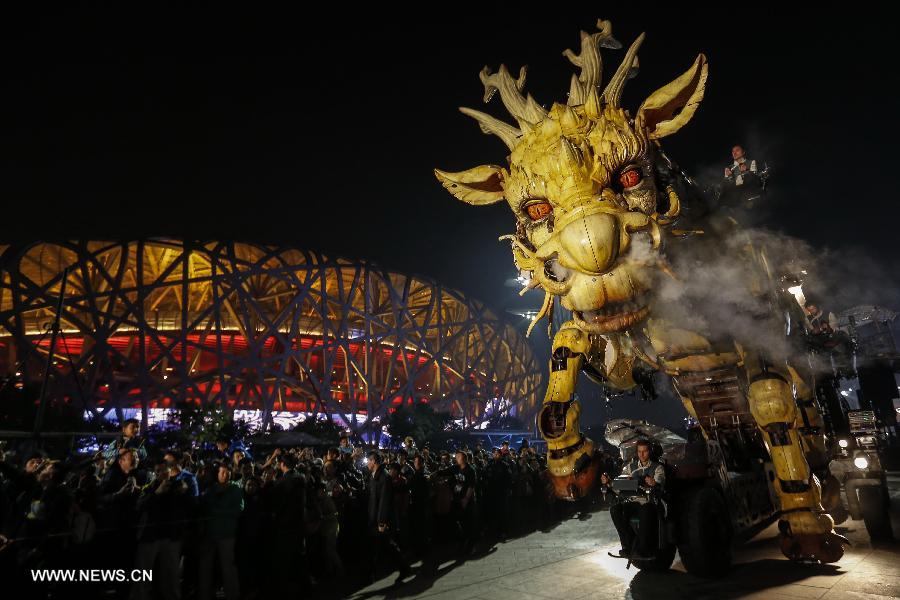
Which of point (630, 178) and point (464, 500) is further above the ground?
point (630, 178)

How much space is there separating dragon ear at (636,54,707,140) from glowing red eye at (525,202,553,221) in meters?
0.78

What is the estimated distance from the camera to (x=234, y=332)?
121 ft

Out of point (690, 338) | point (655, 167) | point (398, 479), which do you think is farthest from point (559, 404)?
point (398, 479)

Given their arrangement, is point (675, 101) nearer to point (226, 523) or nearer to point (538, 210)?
point (538, 210)

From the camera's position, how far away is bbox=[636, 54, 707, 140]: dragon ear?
9.29ft

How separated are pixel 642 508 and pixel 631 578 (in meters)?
0.78

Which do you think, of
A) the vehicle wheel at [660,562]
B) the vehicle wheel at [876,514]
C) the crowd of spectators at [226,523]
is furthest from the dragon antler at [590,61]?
the vehicle wheel at [876,514]

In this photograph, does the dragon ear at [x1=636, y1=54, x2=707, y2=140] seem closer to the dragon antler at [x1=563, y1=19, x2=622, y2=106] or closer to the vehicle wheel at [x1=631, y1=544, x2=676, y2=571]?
the dragon antler at [x1=563, y1=19, x2=622, y2=106]

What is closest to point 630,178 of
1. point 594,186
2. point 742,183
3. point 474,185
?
point 594,186

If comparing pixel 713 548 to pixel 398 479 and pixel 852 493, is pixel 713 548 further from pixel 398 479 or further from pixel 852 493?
pixel 398 479

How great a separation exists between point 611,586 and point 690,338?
250cm

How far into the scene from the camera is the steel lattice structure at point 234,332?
31.3 metres

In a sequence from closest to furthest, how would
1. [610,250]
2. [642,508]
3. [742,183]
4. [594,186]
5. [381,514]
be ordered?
1. [610,250]
2. [594,186]
3. [642,508]
4. [742,183]
5. [381,514]

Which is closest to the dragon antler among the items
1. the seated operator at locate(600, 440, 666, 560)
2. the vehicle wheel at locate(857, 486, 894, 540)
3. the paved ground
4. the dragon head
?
the dragon head
